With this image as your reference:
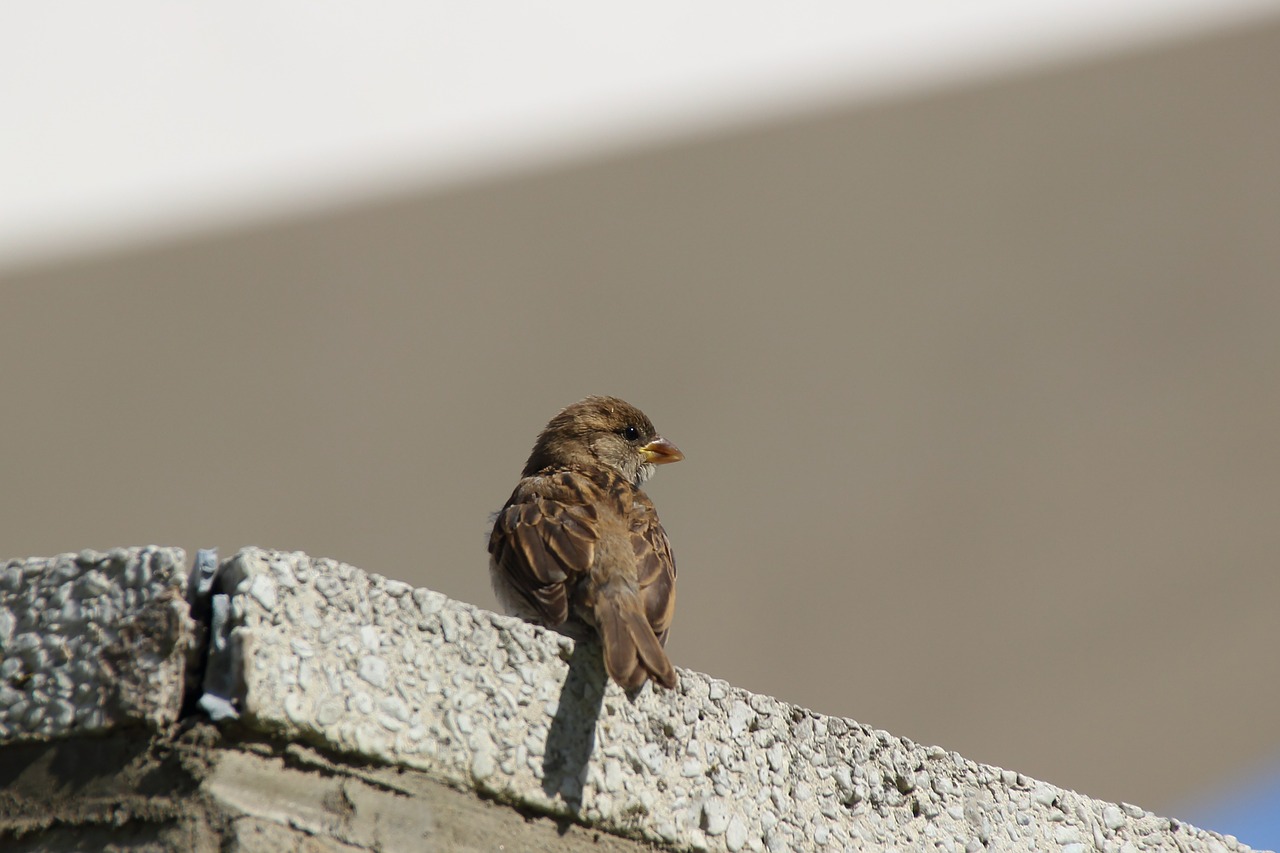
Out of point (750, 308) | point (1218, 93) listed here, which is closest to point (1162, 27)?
point (1218, 93)

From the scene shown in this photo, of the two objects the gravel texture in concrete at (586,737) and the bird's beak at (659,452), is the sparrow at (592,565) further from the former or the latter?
the bird's beak at (659,452)

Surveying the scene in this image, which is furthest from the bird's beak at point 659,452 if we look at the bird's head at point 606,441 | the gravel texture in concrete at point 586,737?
the gravel texture in concrete at point 586,737

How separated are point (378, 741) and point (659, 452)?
253 cm

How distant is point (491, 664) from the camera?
1586mm

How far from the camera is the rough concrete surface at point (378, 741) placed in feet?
4.50

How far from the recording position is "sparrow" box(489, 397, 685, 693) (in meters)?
1.80

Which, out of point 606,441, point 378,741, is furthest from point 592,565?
point 606,441

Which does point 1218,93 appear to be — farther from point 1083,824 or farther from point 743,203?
point 1083,824

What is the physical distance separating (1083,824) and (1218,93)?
4565 millimetres

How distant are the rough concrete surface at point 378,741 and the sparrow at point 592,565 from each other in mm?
66

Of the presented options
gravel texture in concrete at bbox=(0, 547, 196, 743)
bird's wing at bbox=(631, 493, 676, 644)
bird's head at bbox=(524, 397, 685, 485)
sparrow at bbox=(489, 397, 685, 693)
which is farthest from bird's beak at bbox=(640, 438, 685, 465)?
gravel texture in concrete at bbox=(0, 547, 196, 743)

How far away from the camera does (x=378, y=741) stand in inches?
57.0

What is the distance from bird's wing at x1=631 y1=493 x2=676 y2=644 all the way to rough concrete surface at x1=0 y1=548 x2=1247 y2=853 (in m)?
0.46

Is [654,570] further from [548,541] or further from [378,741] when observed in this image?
[378,741]
